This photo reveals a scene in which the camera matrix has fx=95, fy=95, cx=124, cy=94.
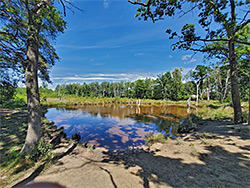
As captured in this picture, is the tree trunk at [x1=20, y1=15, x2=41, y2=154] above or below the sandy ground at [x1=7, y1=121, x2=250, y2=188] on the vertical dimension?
above

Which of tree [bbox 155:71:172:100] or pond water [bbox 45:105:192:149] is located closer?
pond water [bbox 45:105:192:149]

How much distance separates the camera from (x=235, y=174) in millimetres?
2186

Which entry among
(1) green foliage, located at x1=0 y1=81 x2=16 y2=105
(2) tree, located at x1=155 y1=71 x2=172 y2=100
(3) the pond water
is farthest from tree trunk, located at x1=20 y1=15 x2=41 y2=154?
Answer: (2) tree, located at x1=155 y1=71 x2=172 y2=100

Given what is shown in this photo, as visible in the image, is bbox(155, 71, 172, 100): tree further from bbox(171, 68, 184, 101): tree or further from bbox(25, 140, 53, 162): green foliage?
bbox(25, 140, 53, 162): green foliage

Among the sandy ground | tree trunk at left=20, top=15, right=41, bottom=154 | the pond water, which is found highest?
tree trunk at left=20, top=15, right=41, bottom=154

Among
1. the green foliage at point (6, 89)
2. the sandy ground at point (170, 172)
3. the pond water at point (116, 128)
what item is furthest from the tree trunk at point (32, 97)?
the pond water at point (116, 128)

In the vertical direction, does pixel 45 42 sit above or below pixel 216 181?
above

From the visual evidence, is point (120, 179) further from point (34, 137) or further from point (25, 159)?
point (34, 137)

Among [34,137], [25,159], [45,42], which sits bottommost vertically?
[25,159]

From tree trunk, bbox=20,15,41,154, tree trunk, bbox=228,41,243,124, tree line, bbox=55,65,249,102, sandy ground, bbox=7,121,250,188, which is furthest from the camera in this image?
tree line, bbox=55,65,249,102

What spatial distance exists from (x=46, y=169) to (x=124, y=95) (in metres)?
55.3

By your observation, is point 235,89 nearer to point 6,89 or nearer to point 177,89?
point 6,89

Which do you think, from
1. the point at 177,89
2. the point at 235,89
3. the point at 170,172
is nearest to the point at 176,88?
the point at 177,89

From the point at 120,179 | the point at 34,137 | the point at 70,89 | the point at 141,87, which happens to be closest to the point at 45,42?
the point at 34,137
